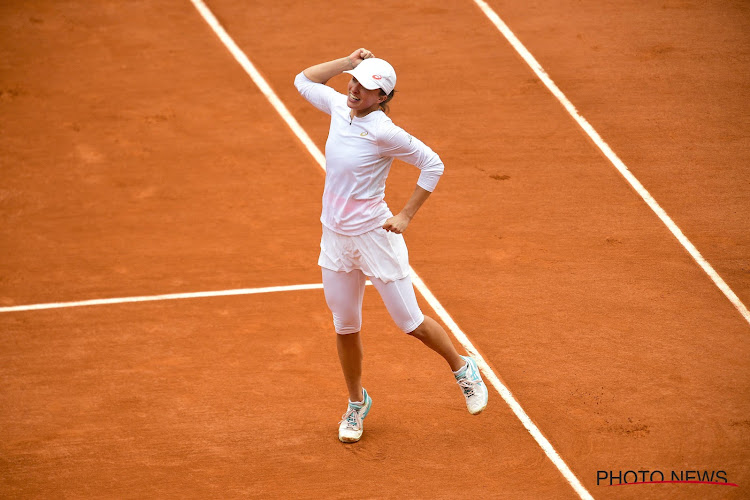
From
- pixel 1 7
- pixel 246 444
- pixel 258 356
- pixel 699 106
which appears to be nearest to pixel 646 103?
pixel 699 106

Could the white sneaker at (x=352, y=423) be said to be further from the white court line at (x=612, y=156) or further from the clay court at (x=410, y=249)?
the white court line at (x=612, y=156)

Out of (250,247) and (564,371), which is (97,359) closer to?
(250,247)

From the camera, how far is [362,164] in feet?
18.9

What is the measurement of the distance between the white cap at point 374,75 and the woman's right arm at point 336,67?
0.40 m

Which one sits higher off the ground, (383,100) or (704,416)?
(383,100)

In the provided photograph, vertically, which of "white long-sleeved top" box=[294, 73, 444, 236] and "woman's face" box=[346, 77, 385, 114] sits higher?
"woman's face" box=[346, 77, 385, 114]

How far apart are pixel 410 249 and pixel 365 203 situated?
307 centimetres

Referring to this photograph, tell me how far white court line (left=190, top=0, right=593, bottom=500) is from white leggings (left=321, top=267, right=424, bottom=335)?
135 centimetres

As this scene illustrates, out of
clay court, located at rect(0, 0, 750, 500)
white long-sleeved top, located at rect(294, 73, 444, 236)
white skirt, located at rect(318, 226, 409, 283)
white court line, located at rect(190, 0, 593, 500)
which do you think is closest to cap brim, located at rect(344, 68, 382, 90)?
white long-sleeved top, located at rect(294, 73, 444, 236)

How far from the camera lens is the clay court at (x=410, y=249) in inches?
260

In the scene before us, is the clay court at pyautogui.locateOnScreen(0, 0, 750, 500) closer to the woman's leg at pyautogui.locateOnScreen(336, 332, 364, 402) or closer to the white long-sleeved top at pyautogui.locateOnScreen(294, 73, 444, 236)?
the woman's leg at pyautogui.locateOnScreen(336, 332, 364, 402)

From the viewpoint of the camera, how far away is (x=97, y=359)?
→ 7551mm

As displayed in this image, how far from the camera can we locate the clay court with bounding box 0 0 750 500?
21.7ft

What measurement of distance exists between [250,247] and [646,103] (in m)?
5.27
